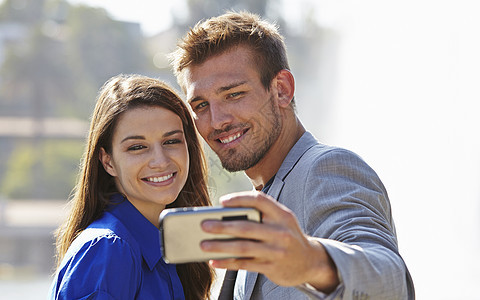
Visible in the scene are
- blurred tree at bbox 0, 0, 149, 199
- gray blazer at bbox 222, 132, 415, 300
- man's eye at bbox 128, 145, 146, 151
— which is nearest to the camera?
gray blazer at bbox 222, 132, 415, 300

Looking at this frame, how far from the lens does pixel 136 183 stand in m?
2.42

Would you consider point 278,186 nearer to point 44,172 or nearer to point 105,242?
point 105,242

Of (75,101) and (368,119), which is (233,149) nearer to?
(368,119)

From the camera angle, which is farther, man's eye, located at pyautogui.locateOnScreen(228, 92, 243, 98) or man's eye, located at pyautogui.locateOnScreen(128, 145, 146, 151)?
man's eye, located at pyautogui.locateOnScreen(128, 145, 146, 151)

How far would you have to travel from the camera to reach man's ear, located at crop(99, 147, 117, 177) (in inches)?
99.0

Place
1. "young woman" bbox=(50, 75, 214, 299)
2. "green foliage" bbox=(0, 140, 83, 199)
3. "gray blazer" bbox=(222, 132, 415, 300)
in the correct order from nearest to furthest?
"gray blazer" bbox=(222, 132, 415, 300) → "young woman" bbox=(50, 75, 214, 299) → "green foliage" bbox=(0, 140, 83, 199)

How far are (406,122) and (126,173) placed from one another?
15352mm

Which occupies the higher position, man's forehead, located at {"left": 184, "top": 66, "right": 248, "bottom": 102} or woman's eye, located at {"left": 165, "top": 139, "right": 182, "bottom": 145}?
man's forehead, located at {"left": 184, "top": 66, "right": 248, "bottom": 102}

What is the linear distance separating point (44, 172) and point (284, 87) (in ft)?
78.8

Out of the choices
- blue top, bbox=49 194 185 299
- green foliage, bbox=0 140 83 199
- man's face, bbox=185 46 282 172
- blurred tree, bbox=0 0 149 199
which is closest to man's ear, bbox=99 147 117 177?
blue top, bbox=49 194 185 299

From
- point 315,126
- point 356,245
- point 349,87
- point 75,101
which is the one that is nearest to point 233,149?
point 356,245

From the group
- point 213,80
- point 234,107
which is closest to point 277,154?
point 234,107

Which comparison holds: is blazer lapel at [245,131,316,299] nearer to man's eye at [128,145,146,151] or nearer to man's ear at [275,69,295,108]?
man's ear at [275,69,295,108]

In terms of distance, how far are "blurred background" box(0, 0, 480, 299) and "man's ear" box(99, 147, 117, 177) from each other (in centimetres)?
697
